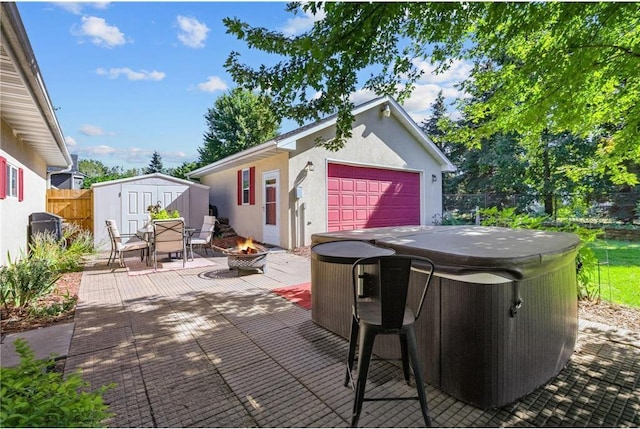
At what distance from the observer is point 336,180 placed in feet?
33.1

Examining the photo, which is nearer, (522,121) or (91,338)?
(91,338)

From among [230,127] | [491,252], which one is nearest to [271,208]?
[491,252]

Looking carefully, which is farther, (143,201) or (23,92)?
(143,201)

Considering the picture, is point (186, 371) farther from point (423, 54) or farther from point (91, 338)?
point (423, 54)

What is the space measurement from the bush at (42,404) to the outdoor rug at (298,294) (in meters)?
3.18

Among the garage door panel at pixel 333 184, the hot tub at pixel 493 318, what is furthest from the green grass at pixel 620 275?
the garage door panel at pixel 333 184

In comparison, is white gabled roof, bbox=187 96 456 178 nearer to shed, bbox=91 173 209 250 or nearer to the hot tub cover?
shed, bbox=91 173 209 250

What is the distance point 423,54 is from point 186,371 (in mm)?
5139

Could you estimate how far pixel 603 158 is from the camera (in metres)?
4.58

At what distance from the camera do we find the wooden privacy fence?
10.4m

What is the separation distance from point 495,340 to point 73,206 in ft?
41.0

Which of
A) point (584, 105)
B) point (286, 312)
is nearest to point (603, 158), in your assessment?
point (584, 105)

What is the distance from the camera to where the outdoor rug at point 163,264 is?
6758mm

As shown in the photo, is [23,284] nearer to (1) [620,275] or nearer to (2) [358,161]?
(2) [358,161]
